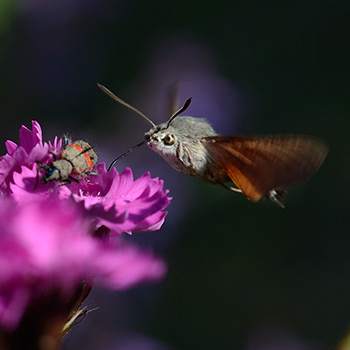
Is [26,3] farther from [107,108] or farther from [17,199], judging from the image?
[17,199]

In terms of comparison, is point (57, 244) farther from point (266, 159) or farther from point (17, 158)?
point (266, 159)

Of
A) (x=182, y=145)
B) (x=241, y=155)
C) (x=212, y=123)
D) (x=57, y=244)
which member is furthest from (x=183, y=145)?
(x=212, y=123)

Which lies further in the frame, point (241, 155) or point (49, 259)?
point (241, 155)

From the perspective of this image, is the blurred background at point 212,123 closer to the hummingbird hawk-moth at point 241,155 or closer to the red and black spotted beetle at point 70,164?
the hummingbird hawk-moth at point 241,155

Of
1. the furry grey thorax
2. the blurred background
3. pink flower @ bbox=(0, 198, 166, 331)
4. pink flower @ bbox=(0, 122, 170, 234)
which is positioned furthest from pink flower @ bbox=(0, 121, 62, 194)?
the blurred background

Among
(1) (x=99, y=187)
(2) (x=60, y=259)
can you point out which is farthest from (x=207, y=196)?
(2) (x=60, y=259)

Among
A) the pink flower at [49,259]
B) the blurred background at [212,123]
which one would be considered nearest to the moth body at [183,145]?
the pink flower at [49,259]

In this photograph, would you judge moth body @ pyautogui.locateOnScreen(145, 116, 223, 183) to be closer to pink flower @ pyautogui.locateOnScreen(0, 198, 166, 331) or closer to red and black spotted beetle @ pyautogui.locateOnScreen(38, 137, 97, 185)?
red and black spotted beetle @ pyautogui.locateOnScreen(38, 137, 97, 185)

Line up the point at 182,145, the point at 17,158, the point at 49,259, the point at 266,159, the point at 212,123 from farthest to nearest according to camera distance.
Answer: the point at 212,123, the point at 182,145, the point at 266,159, the point at 17,158, the point at 49,259
